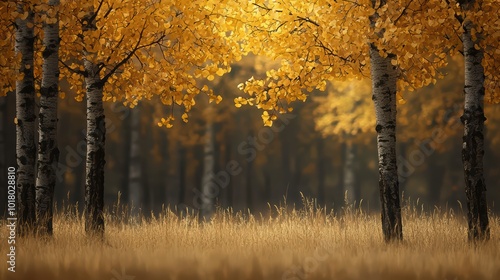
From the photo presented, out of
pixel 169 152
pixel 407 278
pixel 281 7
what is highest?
pixel 281 7

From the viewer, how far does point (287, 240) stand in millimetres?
11266

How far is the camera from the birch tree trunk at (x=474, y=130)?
1138 centimetres

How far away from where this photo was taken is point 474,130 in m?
11.4

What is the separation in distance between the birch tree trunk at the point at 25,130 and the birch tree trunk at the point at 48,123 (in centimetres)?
35

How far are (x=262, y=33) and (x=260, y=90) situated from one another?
3.86 ft

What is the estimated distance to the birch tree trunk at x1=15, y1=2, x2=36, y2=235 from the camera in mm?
11445

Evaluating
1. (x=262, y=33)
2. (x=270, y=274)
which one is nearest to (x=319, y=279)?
(x=270, y=274)

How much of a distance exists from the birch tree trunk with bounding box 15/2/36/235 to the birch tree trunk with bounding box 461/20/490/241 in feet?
25.5

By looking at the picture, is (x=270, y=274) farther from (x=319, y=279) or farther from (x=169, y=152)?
(x=169, y=152)

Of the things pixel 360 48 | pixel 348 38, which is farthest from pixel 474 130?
pixel 348 38

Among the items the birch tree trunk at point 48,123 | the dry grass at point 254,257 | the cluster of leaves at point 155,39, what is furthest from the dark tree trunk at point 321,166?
the birch tree trunk at point 48,123

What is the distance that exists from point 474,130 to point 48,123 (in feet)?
24.6

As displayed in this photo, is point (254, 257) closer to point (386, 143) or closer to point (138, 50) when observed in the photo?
point (386, 143)

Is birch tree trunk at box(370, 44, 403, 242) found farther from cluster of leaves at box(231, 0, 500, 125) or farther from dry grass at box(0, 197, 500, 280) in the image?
dry grass at box(0, 197, 500, 280)
